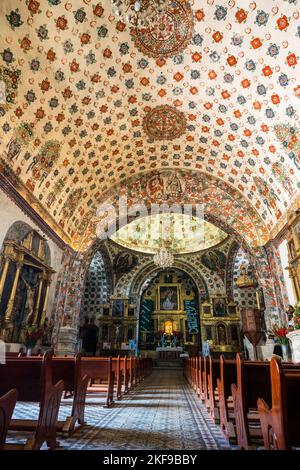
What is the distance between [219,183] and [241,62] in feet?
17.3

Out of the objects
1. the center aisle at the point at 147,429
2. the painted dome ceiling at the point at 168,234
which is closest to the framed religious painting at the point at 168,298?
the painted dome ceiling at the point at 168,234

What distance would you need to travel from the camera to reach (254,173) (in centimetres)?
1059

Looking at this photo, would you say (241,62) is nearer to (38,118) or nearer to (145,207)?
(38,118)

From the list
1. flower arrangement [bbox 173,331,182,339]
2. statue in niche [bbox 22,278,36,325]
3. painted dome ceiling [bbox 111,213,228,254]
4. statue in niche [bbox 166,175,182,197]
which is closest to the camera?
statue in niche [bbox 22,278,36,325]

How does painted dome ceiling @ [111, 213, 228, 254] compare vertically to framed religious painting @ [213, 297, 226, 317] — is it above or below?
above

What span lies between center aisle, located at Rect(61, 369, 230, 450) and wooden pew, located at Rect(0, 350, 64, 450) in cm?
35

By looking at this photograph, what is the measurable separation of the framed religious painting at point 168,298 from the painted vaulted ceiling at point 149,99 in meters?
14.5

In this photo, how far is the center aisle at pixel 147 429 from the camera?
271 centimetres

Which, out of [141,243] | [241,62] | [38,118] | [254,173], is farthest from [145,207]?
[141,243]

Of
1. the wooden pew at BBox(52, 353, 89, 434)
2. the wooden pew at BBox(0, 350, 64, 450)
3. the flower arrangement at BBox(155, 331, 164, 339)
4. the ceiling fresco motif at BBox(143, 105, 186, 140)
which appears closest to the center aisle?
the wooden pew at BBox(52, 353, 89, 434)

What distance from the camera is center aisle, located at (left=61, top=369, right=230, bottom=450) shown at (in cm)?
271

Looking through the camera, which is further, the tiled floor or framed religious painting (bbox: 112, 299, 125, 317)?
framed religious painting (bbox: 112, 299, 125, 317)

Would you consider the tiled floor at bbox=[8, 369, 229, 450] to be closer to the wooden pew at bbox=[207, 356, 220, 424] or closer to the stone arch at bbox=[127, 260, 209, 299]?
the wooden pew at bbox=[207, 356, 220, 424]

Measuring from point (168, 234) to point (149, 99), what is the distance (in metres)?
14.2
